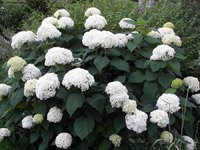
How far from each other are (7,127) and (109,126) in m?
1.20

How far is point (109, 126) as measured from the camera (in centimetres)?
434

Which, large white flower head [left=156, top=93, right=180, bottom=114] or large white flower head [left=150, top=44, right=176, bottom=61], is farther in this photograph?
large white flower head [left=150, top=44, right=176, bottom=61]

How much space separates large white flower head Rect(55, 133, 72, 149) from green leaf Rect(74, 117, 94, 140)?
157 millimetres

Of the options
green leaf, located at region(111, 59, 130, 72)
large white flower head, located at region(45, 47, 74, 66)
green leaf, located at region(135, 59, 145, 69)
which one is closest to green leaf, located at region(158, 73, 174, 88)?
green leaf, located at region(135, 59, 145, 69)

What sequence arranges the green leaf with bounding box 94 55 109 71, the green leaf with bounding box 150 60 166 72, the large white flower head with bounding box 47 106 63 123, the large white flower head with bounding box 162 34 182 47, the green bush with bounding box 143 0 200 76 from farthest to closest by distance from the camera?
the green bush with bounding box 143 0 200 76 → the large white flower head with bounding box 162 34 182 47 → the green leaf with bounding box 150 60 166 72 → the green leaf with bounding box 94 55 109 71 → the large white flower head with bounding box 47 106 63 123

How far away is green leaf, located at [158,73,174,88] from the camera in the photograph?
450 cm

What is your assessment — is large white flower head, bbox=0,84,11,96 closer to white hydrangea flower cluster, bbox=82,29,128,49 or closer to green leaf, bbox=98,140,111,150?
white hydrangea flower cluster, bbox=82,29,128,49

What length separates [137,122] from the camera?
3998 millimetres

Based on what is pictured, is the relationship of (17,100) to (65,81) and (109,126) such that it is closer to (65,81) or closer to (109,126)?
(65,81)

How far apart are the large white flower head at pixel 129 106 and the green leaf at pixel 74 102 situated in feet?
1.26

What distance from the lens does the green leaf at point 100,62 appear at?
435 cm

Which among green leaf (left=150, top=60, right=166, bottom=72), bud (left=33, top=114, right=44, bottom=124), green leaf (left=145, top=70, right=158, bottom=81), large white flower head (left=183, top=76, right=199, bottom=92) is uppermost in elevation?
green leaf (left=150, top=60, right=166, bottom=72)

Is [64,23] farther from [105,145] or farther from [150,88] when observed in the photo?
[105,145]

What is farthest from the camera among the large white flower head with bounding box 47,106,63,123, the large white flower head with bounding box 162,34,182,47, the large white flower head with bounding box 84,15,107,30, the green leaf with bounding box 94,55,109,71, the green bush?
the green bush
